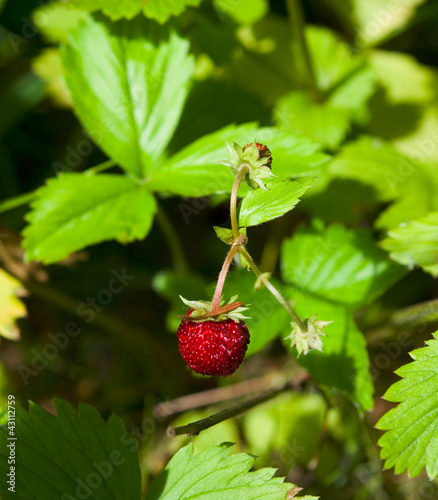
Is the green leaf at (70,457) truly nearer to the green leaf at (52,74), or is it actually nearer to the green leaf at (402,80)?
the green leaf at (52,74)

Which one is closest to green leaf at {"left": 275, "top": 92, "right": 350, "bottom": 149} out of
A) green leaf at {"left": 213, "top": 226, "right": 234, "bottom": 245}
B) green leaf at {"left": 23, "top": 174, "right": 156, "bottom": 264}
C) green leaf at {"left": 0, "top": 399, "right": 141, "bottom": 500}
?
green leaf at {"left": 23, "top": 174, "right": 156, "bottom": 264}

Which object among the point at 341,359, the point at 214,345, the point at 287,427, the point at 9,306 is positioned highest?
the point at 214,345

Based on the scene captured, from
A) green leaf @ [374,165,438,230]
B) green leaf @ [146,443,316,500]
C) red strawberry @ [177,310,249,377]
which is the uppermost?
red strawberry @ [177,310,249,377]

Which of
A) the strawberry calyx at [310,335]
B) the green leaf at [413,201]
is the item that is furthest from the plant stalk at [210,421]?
the green leaf at [413,201]

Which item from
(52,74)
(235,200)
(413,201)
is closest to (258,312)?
(235,200)

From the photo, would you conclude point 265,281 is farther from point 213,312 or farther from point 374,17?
point 374,17

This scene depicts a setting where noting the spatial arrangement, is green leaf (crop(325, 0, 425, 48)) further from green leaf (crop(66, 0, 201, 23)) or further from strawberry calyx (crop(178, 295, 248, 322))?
strawberry calyx (crop(178, 295, 248, 322))

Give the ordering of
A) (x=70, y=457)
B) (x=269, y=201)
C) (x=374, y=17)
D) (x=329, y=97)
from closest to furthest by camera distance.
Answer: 1. (x=269, y=201)
2. (x=70, y=457)
3. (x=329, y=97)
4. (x=374, y=17)
